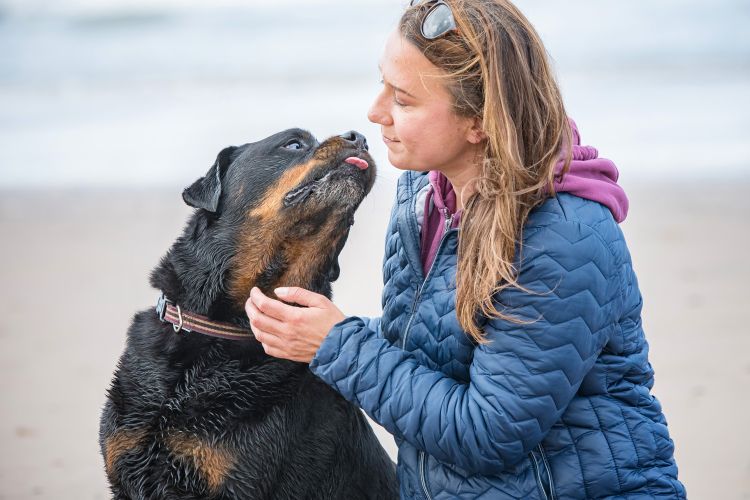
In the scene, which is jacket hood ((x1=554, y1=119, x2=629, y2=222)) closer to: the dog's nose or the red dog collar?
the dog's nose

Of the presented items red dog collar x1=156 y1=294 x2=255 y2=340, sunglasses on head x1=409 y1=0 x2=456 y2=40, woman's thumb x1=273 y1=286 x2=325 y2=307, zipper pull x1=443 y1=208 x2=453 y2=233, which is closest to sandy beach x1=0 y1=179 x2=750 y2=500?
red dog collar x1=156 y1=294 x2=255 y2=340

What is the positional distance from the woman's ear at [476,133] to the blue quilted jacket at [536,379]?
28 cm

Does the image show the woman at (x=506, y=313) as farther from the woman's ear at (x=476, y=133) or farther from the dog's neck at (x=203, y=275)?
the dog's neck at (x=203, y=275)

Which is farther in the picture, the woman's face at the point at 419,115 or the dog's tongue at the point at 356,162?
the dog's tongue at the point at 356,162

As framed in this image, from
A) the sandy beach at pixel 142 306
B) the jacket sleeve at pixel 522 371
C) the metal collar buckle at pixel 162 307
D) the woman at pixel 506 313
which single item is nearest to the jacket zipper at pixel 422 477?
the woman at pixel 506 313

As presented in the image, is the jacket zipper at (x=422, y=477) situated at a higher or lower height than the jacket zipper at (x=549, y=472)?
lower

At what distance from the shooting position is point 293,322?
114 inches

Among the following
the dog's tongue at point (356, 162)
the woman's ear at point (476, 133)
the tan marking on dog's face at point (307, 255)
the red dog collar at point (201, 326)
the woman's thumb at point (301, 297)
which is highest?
the woman's ear at point (476, 133)

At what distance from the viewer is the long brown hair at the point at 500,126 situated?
102 inches

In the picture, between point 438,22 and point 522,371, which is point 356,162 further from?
point 522,371

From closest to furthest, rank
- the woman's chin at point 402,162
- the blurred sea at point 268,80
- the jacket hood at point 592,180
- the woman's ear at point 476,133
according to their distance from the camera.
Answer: the jacket hood at point 592,180 < the woman's ear at point 476,133 < the woman's chin at point 402,162 < the blurred sea at point 268,80

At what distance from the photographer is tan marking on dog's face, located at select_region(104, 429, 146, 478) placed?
10.3 feet

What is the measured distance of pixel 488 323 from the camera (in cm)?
266

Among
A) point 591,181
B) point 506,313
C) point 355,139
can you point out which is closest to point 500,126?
point 591,181
